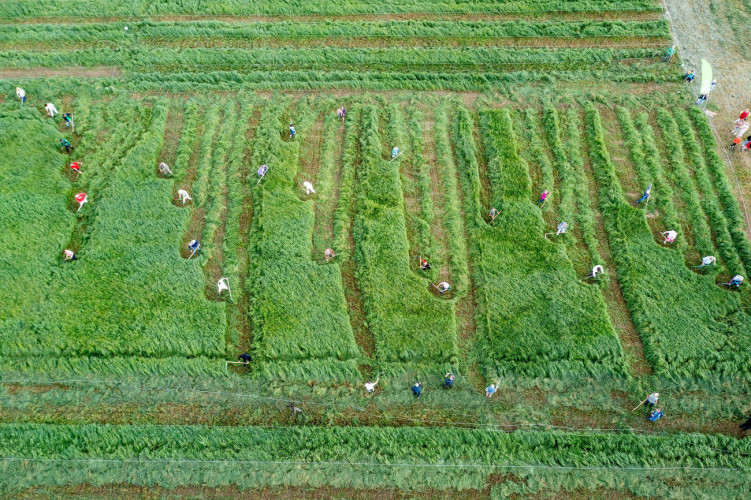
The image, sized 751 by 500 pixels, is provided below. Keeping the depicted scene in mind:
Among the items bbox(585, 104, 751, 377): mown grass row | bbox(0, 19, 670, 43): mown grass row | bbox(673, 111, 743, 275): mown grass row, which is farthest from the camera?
bbox(0, 19, 670, 43): mown grass row

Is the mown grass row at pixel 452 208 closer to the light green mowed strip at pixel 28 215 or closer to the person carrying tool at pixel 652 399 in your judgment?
the person carrying tool at pixel 652 399

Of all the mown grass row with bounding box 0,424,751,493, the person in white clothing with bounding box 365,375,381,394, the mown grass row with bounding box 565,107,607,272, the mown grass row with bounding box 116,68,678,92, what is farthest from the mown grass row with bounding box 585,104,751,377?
the person in white clothing with bounding box 365,375,381,394

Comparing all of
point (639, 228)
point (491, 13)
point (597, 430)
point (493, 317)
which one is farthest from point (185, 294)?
point (491, 13)

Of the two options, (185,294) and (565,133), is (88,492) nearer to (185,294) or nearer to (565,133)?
(185,294)

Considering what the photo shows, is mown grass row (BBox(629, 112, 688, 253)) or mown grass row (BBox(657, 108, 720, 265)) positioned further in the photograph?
mown grass row (BBox(629, 112, 688, 253))

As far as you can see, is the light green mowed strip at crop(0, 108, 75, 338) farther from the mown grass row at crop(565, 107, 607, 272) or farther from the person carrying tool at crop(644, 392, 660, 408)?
the person carrying tool at crop(644, 392, 660, 408)
